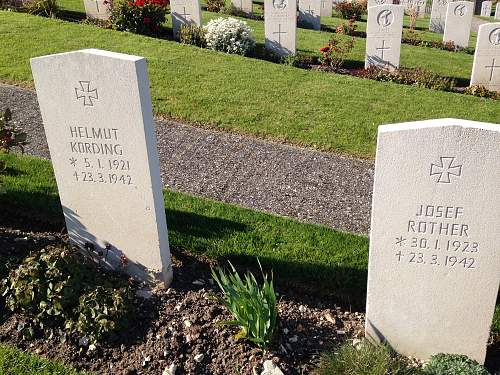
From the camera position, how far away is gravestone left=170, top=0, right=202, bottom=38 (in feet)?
41.5

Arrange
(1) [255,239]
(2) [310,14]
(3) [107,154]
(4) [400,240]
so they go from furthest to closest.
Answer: (2) [310,14], (1) [255,239], (3) [107,154], (4) [400,240]

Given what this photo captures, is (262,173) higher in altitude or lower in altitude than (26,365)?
higher

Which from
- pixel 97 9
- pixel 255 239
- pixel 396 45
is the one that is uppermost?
pixel 97 9

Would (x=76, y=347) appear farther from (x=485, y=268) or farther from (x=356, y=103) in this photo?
(x=356, y=103)

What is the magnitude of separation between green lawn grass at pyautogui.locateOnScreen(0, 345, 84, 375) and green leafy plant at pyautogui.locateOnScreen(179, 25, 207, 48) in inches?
379

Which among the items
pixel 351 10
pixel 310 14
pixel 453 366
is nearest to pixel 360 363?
pixel 453 366

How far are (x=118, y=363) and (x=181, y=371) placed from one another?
51 centimetres

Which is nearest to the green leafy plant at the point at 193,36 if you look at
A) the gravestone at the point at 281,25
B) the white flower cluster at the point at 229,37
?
the white flower cluster at the point at 229,37

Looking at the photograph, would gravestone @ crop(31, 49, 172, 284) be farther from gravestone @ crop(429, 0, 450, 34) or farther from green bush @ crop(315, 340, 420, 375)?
gravestone @ crop(429, 0, 450, 34)

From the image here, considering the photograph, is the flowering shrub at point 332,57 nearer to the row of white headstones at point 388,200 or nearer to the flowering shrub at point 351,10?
the flowering shrub at point 351,10

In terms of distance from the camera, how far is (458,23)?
14539mm

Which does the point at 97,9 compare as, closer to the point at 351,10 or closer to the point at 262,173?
the point at 262,173

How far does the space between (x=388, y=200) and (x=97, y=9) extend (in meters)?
12.3

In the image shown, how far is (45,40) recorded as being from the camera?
1166 cm
